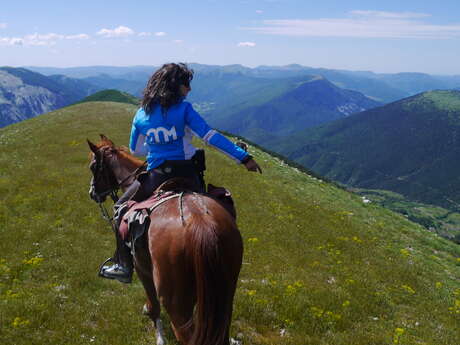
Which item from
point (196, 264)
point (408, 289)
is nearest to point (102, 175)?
point (196, 264)

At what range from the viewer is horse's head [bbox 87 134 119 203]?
8367 millimetres

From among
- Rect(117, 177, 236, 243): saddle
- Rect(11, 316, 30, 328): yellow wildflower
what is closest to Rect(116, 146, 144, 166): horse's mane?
Rect(117, 177, 236, 243): saddle

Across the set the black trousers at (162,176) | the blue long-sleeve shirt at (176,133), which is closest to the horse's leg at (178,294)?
the black trousers at (162,176)

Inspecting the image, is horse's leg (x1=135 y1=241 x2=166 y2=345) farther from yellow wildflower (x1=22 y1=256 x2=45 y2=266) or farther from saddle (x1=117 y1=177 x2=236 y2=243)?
yellow wildflower (x1=22 y1=256 x2=45 y2=266)

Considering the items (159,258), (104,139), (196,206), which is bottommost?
(159,258)

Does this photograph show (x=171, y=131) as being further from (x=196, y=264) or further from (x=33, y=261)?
(x=33, y=261)

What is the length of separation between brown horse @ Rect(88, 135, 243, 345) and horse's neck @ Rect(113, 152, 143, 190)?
2670 millimetres

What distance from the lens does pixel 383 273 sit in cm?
1474

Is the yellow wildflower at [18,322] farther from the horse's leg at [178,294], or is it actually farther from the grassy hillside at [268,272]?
the horse's leg at [178,294]

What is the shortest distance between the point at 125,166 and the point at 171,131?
7.74 feet

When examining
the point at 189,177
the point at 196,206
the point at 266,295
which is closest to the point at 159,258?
the point at 196,206

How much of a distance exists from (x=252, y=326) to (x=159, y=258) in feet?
17.3

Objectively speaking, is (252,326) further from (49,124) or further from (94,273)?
(49,124)

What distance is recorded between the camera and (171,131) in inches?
254
